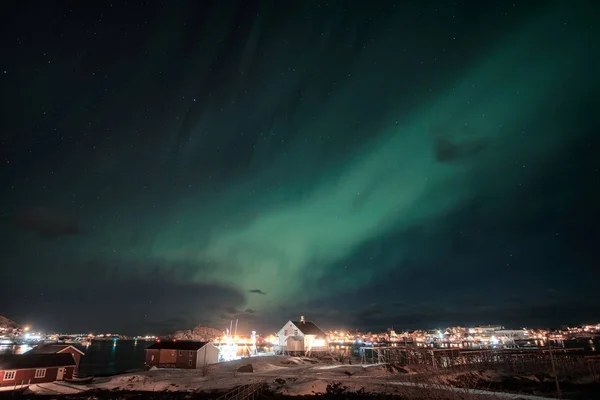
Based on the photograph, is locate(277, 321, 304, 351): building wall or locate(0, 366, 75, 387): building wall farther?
locate(277, 321, 304, 351): building wall

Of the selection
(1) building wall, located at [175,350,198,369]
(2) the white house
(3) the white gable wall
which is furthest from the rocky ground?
(3) the white gable wall

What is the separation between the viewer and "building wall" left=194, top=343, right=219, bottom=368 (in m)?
67.9

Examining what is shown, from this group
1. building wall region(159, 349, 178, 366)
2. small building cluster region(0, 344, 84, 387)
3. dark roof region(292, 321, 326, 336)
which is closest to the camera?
small building cluster region(0, 344, 84, 387)

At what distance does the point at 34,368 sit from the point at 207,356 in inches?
1129

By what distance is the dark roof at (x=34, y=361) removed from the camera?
175 feet

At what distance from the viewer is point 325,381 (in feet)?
152

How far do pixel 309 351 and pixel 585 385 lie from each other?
5353 centimetres

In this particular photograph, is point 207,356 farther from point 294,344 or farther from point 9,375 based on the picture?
point 9,375

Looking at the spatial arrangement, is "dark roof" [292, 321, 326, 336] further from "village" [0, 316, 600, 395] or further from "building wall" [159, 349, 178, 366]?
"building wall" [159, 349, 178, 366]

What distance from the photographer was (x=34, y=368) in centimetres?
5459

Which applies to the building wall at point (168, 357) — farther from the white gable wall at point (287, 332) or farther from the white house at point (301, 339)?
the white gable wall at point (287, 332)

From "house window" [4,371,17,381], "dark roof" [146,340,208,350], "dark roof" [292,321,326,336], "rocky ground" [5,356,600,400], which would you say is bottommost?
"rocky ground" [5,356,600,400]

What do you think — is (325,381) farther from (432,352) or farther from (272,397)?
(432,352)

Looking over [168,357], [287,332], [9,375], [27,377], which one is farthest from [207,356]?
[9,375]
